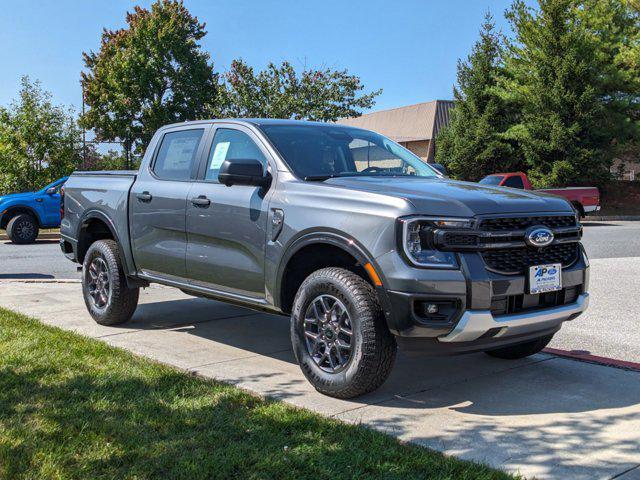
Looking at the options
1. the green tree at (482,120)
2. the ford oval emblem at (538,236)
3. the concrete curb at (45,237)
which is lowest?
the concrete curb at (45,237)

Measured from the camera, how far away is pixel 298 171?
16.8ft

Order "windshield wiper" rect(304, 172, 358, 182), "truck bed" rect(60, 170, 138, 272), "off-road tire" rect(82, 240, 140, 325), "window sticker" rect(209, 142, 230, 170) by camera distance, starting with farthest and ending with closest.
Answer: "off-road tire" rect(82, 240, 140, 325) < "truck bed" rect(60, 170, 138, 272) < "window sticker" rect(209, 142, 230, 170) < "windshield wiper" rect(304, 172, 358, 182)

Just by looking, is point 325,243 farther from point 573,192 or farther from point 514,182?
point 573,192

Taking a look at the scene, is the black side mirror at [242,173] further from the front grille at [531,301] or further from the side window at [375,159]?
the front grille at [531,301]

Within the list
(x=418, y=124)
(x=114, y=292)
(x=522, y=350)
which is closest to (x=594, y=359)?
(x=522, y=350)

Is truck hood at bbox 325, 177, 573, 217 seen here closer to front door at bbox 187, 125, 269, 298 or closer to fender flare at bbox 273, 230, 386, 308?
fender flare at bbox 273, 230, 386, 308

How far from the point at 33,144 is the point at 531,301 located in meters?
27.0

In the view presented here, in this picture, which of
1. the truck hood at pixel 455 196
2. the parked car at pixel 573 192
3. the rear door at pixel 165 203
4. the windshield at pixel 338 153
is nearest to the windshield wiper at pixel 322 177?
the windshield at pixel 338 153

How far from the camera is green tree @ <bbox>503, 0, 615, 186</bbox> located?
98.7 ft

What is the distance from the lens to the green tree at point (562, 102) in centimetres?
3009

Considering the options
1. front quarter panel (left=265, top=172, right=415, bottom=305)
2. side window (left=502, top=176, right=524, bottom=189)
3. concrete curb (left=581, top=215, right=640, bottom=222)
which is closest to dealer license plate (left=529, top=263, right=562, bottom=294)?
front quarter panel (left=265, top=172, right=415, bottom=305)

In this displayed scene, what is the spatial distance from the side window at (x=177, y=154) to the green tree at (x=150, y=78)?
40.5m

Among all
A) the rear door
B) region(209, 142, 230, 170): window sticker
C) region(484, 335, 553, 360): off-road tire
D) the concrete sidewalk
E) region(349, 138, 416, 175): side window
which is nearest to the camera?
the concrete sidewalk

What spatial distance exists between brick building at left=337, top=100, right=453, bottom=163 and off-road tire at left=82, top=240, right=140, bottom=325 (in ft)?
128
